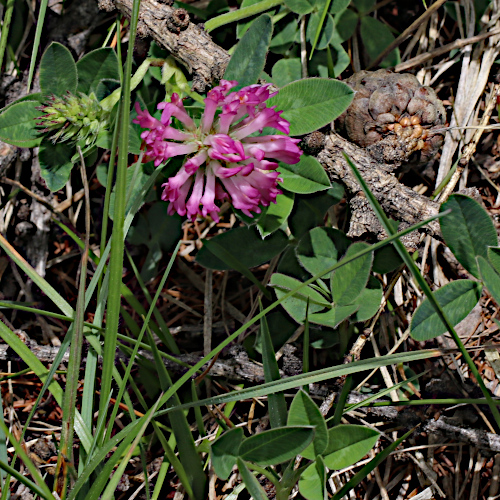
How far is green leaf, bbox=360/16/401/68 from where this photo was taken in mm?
2273

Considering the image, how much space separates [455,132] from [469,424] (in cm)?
127

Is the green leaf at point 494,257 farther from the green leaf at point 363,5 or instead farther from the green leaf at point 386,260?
the green leaf at point 363,5

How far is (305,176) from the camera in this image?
1848mm

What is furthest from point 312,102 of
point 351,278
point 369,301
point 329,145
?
point 369,301

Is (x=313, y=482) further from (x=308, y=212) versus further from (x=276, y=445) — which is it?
(x=308, y=212)

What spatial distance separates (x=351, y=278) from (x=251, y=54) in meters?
0.90

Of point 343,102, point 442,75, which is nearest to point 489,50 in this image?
point 442,75

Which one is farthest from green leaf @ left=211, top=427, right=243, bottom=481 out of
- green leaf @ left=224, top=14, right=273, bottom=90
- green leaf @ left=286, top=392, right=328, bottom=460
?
green leaf @ left=224, top=14, right=273, bottom=90

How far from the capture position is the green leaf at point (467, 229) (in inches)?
64.2

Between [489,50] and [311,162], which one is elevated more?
[489,50]

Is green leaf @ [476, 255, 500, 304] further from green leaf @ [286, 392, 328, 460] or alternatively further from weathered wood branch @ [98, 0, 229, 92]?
weathered wood branch @ [98, 0, 229, 92]

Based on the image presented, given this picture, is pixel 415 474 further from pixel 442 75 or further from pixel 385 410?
pixel 442 75

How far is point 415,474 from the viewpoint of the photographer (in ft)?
6.81

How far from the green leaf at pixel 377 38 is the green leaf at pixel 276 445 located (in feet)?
5.48
